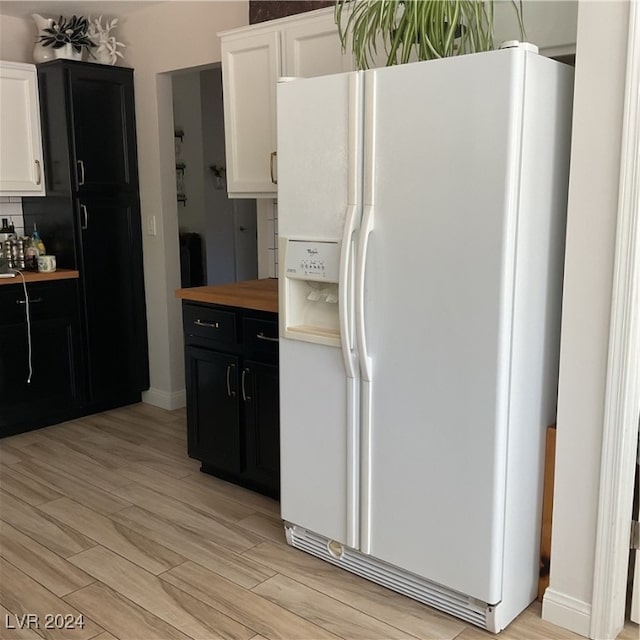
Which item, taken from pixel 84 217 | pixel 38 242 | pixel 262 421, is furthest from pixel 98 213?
pixel 262 421

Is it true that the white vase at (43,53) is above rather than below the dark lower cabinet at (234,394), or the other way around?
above

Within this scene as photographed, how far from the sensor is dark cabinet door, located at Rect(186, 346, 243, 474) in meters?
3.23

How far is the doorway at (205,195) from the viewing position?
5992 mm

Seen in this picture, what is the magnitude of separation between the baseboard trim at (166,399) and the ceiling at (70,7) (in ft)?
7.60

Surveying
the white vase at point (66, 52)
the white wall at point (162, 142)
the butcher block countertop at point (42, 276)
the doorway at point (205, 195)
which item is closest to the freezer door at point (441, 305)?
the white wall at point (162, 142)

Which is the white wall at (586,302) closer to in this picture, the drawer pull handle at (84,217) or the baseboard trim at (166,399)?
the baseboard trim at (166,399)

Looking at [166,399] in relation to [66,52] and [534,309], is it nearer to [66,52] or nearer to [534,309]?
[66,52]

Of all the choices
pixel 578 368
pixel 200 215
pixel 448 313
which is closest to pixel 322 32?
pixel 448 313

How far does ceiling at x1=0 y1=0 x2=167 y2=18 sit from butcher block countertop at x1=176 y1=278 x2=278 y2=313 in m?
1.82

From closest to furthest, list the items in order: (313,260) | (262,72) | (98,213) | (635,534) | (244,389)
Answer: (635,534), (313,260), (244,389), (262,72), (98,213)

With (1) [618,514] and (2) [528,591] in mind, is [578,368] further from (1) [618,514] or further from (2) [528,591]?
(2) [528,591]

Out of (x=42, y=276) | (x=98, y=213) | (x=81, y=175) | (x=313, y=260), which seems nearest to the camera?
(x=313, y=260)

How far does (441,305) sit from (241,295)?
1274 mm

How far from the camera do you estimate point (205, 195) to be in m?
6.17
